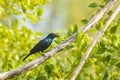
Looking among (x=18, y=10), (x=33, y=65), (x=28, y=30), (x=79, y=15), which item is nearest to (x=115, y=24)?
(x=33, y=65)

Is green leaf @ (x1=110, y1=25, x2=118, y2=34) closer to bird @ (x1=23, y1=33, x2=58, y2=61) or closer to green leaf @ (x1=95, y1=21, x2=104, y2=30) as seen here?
green leaf @ (x1=95, y1=21, x2=104, y2=30)

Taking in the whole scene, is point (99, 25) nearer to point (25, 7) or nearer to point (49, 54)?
point (49, 54)

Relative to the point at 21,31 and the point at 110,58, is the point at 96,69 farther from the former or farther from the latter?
the point at 110,58

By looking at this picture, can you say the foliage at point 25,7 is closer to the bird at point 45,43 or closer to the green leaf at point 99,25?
the bird at point 45,43

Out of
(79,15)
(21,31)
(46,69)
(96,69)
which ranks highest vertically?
(46,69)

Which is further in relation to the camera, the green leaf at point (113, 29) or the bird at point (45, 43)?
the bird at point (45, 43)

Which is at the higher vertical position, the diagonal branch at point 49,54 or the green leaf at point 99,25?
the diagonal branch at point 49,54

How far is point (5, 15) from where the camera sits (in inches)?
198

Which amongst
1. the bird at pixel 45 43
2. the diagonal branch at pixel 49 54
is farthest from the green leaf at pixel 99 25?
the bird at pixel 45 43

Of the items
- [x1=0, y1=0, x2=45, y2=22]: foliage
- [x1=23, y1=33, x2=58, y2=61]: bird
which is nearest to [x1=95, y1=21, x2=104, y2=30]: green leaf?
[x1=23, y1=33, x2=58, y2=61]: bird

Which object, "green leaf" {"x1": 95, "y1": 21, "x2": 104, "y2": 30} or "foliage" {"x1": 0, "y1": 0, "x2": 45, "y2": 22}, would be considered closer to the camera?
"green leaf" {"x1": 95, "y1": 21, "x2": 104, "y2": 30}

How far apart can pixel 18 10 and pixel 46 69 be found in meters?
1.01

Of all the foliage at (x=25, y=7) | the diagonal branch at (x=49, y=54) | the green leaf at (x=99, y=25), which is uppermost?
the diagonal branch at (x=49, y=54)

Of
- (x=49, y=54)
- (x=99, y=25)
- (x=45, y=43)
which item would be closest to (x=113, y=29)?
(x=99, y=25)
